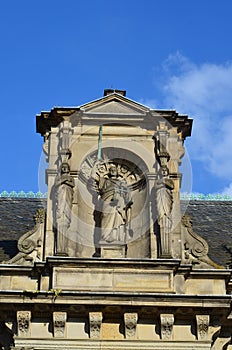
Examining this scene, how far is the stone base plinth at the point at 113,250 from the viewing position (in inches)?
758

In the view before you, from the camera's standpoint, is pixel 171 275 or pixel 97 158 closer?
pixel 171 275

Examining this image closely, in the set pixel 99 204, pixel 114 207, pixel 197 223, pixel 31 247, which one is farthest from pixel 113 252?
pixel 197 223

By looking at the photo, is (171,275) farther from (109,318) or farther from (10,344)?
(10,344)

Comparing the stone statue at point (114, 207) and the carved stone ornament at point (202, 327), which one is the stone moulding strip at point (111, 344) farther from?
the stone statue at point (114, 207)

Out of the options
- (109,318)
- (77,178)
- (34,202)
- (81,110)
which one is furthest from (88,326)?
(34,202)

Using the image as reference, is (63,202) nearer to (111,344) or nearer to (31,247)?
(31,247)

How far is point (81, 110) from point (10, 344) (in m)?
5.93

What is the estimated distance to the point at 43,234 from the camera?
63.8 feet

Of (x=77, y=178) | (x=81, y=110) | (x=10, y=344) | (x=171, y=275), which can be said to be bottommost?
(x=10, y=344)

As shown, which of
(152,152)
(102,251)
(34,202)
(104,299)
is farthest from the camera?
(34,202)

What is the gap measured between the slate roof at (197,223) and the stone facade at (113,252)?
1.28m

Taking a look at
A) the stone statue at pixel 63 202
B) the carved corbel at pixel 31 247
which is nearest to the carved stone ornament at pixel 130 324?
the stone statue at pixel 63 202

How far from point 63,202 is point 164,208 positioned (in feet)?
7.35

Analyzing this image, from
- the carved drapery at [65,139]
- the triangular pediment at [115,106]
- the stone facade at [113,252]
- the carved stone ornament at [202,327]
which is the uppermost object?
the triangular pediment at [115,106]
